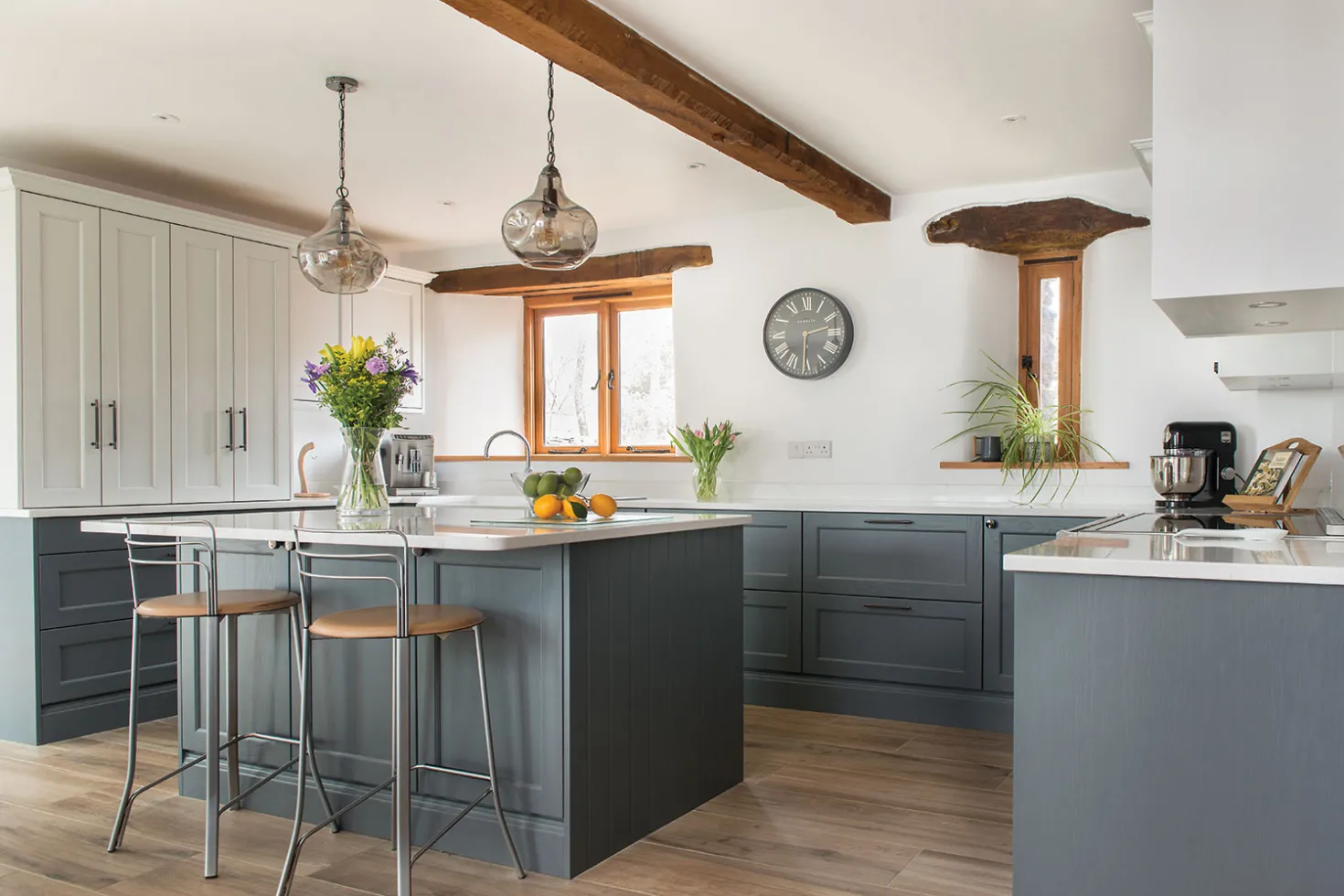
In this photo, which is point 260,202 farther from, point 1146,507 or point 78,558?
point 1146,507

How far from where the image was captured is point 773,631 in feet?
16.1

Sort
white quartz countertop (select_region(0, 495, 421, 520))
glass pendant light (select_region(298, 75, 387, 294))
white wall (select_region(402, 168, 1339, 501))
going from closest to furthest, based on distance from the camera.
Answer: glass pendant light (select_region(298, 75, 387, 294))
white quartz countertop (select_region(0, 495, 421, 520))
white wall (select_region(402, 168, 1339, 501))

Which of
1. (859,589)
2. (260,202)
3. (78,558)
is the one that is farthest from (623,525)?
(260,202)

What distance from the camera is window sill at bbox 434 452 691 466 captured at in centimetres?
584

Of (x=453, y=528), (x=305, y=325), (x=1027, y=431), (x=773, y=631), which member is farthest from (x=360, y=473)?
(x=1027, y=431)

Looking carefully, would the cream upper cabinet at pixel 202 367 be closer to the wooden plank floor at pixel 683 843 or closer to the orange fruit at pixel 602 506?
the wooden plank floor at pixel 683 843

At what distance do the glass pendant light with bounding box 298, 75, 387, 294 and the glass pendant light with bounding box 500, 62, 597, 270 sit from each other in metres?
0.67

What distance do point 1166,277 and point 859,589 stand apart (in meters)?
2.49

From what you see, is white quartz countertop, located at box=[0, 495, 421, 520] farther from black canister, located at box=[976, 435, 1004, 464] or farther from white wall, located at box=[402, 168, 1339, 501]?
black canister, located at box=[976, 435, 1004, 464]

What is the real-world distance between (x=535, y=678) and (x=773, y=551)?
220 centimetres

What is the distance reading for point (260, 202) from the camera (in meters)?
5.36

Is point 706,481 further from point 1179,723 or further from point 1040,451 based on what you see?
point 1179,723

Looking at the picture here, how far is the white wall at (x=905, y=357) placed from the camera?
15.2ft

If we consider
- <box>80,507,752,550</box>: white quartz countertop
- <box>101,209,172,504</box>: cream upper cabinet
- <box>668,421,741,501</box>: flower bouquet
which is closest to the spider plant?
<box>668,421,741,501</box>: flower bouquet
